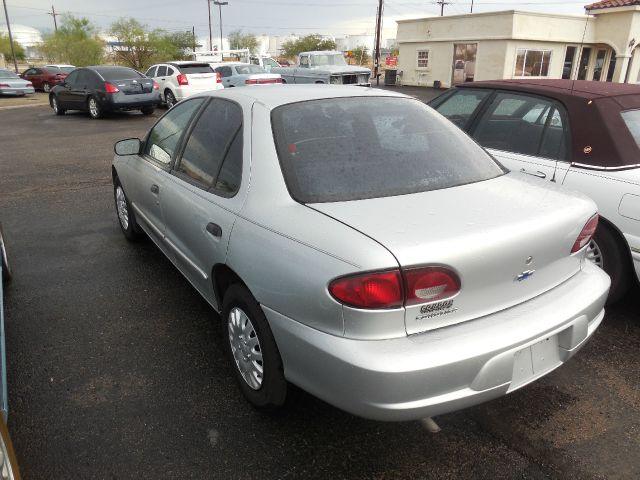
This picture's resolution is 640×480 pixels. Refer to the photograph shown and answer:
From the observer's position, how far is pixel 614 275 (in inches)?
140

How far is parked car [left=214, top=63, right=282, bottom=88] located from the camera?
1775 cm

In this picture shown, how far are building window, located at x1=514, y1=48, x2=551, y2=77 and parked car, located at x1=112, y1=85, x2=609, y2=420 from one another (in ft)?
85.5

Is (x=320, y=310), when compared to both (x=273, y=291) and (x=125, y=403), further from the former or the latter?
(x=125, y=403)

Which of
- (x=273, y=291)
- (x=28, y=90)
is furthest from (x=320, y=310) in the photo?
(x=28, y=90)

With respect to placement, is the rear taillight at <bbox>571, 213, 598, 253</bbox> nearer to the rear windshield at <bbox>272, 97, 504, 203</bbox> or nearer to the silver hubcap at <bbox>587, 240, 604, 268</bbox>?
the rear windshield at <bbox>272, 97, 504, 203</bbox>

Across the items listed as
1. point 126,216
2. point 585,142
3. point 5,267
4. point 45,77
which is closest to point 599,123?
point 585,142

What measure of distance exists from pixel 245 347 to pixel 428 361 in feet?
3.46

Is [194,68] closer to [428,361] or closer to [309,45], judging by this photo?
[428,361]

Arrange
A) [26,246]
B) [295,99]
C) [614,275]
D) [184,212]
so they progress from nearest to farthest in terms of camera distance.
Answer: [295,99], [184,212], [614,275], [26,246]

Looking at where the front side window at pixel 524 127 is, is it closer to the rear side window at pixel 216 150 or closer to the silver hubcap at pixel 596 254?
the silver hubcap at pixel 596 254

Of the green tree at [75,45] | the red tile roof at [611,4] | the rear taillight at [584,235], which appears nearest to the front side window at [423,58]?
the red tile roof at [611,4]

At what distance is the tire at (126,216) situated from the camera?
476 cm

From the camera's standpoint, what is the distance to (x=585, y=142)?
11.9ft

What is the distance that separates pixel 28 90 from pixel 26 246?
2300 cm
